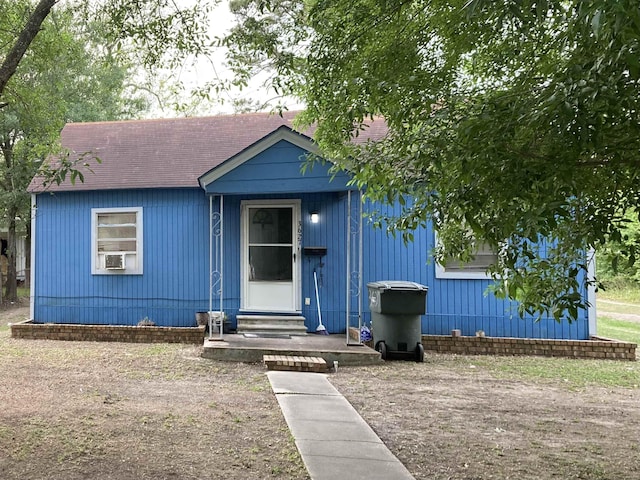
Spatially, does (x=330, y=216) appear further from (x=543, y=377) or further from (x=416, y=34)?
(x=416, y=34)

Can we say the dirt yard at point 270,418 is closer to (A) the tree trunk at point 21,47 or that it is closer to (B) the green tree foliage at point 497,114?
(B) the green tree foliage at point 497,114

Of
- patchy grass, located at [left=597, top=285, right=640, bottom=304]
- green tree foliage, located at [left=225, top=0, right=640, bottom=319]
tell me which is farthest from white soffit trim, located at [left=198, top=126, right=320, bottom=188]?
patchy grass, located at [left=597, top=285, right=640, bottom=304]

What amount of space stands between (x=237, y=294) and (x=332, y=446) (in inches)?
232

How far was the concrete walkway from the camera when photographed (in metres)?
3.43

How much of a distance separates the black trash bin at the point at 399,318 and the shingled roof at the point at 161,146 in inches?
159

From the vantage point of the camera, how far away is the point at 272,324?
9.23m

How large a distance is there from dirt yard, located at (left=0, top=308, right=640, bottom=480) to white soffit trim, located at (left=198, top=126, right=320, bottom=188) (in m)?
3.17

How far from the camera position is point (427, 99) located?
3117 millimetres

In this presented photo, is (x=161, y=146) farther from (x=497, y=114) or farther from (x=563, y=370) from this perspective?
(x=497, y=114)

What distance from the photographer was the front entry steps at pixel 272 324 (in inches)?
357

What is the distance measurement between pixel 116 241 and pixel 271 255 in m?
3.40

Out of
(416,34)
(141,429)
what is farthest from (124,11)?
(141,429)

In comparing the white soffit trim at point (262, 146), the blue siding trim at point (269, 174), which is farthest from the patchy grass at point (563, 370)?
the white soffit trim at point (262, 146)

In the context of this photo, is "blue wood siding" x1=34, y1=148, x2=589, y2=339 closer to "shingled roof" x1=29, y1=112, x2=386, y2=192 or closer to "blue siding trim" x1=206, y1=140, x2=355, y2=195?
"blue siding trim" x1=206, y1=140, x2=355, y2=195
